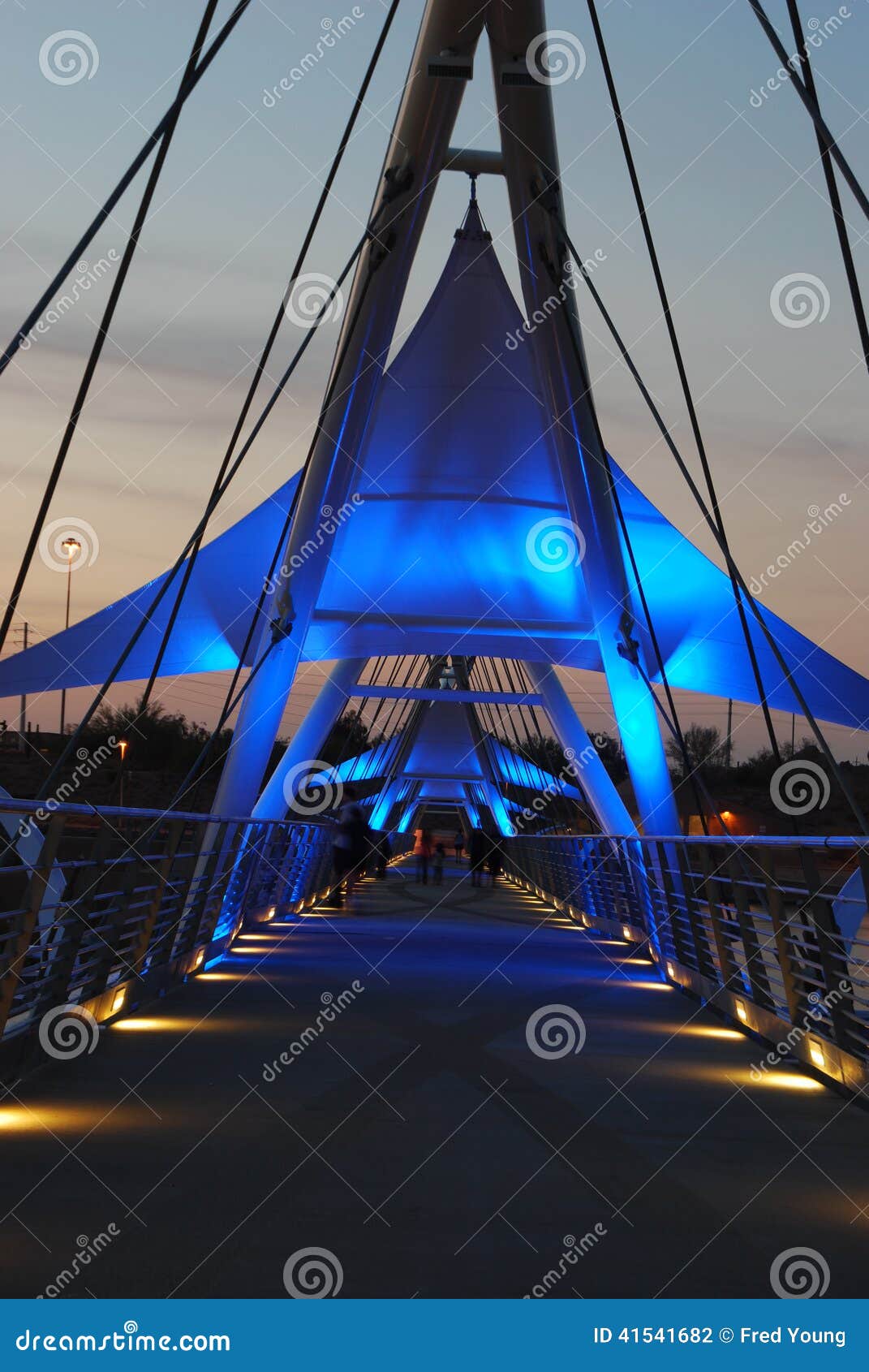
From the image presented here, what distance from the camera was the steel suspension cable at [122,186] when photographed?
9.03 metres

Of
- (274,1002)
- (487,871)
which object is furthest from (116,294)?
(487,871)

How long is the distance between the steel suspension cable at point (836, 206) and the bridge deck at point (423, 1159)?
12.0ft

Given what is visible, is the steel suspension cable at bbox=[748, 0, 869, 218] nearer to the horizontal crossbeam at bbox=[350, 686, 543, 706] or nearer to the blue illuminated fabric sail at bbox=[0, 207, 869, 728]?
the blue illuminated fabric sail at bbox=[0, 207, 869, 728]

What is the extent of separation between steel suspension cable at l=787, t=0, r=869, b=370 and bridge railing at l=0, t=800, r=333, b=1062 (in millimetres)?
4303

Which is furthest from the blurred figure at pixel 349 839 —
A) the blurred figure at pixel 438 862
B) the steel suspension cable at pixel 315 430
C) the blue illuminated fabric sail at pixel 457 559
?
the blurred figure at pixel 438 862

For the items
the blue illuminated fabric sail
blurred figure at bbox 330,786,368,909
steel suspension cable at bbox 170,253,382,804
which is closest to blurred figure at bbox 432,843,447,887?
the blue illuminated fabric sail

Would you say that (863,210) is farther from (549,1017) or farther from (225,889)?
(225,889)

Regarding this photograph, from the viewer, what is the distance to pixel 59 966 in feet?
24.5

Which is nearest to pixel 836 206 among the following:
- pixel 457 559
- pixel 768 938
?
pixel 768 938

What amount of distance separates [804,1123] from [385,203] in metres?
12.1

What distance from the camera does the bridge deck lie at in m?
3.97

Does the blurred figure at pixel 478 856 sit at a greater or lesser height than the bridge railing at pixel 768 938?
greater

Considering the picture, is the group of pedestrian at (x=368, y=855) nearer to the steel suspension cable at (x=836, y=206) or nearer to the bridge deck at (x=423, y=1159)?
the bridge deck at (x=423, y=1159)

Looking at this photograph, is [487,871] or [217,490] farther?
[487,871]
